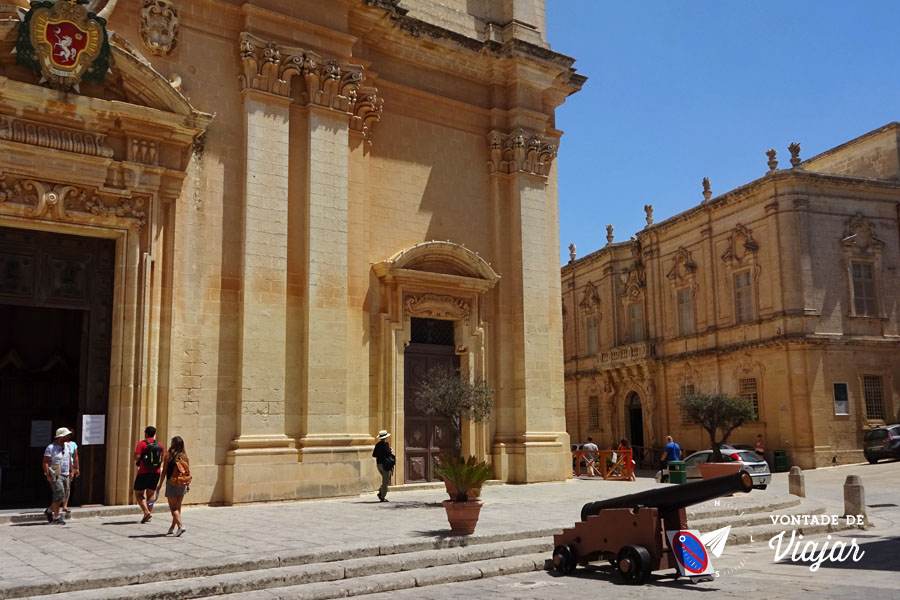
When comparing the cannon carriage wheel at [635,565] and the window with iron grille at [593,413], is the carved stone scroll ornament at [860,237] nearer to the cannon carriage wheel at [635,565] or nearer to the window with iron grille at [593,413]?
the window with iron grille at [593,413]

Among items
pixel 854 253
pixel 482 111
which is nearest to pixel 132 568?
pixel 482 111

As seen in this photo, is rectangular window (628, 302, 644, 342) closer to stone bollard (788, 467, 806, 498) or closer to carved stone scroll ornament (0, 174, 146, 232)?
stone bollard (788, 467, 806, 498)

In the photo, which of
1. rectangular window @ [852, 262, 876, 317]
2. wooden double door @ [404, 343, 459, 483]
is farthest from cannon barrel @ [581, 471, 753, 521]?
rectangular window @ [852, 262, 876, 317]

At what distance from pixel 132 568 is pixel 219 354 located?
24.1 ft

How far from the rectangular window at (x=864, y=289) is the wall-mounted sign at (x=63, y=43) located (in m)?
28.2

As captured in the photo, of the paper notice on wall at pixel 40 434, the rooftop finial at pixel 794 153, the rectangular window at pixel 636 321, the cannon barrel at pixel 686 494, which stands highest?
the rooftop finial at pixel 794 153

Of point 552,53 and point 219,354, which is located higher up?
point 552,53

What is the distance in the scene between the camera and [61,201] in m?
13.8

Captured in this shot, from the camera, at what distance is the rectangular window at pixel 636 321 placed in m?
40.5

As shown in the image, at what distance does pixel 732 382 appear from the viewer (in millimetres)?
33969

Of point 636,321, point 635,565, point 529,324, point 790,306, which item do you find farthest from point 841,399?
point 635,565

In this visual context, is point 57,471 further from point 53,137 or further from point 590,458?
point 590,458

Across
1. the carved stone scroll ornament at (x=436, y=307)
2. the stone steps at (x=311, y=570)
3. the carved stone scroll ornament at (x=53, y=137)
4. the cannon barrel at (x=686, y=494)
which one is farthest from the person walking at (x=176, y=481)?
the carved stone scroll ornament at (x=436, y=307)

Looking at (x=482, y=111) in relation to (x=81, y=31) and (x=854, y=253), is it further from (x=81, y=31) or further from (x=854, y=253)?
(x=854, y=253)
